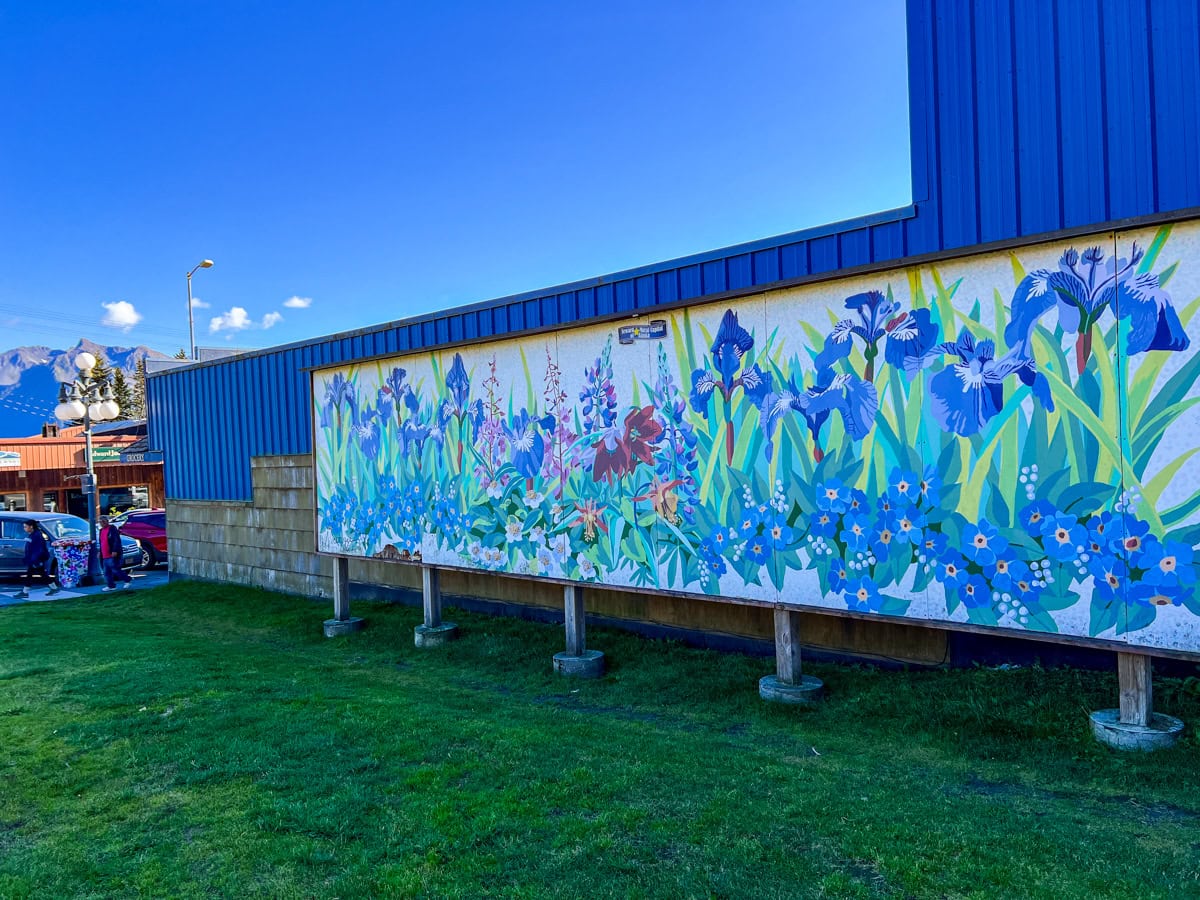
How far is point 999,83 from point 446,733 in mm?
6428

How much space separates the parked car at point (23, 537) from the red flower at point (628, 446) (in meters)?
15.6

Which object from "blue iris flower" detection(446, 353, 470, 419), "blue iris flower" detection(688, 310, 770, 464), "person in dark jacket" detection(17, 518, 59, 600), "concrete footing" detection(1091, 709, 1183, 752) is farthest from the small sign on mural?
"person in dark jacket" detection(17, 518, 59, 600)

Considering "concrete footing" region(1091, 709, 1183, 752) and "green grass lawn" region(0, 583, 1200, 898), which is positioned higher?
"concrete footing" region(1091, 709, 1183, 752)

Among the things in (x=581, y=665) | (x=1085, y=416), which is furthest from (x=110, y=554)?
(x=1085, y=416)

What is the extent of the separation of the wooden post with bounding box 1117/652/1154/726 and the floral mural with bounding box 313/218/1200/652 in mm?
341

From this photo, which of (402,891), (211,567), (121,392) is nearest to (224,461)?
(211,567)

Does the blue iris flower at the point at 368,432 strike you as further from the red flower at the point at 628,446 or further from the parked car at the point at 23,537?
the parked car at the point at 23,537

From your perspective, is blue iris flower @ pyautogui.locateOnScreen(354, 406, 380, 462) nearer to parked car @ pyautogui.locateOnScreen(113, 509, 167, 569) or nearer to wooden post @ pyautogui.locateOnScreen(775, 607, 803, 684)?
wooden post @ pyautogui.locateOnScreen(775, 607, 803, 684)

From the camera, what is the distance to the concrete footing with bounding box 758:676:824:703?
6.32 m

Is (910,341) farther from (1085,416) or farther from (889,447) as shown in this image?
(1085,416)

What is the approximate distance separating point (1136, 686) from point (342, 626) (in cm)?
838

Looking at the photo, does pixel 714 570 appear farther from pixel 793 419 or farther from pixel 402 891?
pixel 402 891

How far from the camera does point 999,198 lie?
21.4 ft

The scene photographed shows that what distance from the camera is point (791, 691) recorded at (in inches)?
250
